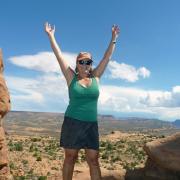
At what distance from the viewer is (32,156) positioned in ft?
92.9

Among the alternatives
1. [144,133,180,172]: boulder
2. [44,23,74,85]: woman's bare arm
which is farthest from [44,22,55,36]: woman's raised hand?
[144,133,180,172]: boulder

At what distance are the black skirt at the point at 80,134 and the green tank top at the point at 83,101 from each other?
0.41 feet

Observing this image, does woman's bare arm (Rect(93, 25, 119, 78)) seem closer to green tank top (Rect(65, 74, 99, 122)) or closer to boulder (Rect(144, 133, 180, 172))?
green tank top (Rect(65, 74, 99, 122))

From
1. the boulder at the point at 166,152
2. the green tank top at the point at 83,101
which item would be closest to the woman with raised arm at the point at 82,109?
the green tank top at the point at 83,101

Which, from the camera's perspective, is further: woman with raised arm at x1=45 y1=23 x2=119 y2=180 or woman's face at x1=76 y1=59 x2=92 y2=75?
woman's face at x1=76 y1=59 x2=92 y2=75

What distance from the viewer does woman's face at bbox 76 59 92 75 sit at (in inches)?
350

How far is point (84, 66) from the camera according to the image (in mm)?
8930

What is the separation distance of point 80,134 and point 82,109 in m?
0.52

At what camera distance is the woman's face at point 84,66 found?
8.90m

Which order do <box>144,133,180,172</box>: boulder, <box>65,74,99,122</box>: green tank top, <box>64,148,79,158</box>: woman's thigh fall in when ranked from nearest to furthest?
<box>65,74,99,122</box>: green tank top
<box>64,148,79,158</box>: woman's thigh
<box>144,133,180,172</box>: boulder

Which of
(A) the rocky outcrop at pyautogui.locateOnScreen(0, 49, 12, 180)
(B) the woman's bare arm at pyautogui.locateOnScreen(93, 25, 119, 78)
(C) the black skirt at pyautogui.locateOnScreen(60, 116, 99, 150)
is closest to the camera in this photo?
(C) the black skirt at pyautogui.locateOnScreen(60, 116, 99, 150)

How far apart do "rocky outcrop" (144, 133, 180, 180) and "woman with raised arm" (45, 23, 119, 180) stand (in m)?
3.78

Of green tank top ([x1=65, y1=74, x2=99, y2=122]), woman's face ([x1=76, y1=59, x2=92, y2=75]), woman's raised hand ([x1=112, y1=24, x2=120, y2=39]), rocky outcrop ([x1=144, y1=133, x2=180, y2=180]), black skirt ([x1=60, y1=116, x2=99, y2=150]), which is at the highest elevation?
woman's raised hand ([x1=112, y1=24, x2=120, y2=39])

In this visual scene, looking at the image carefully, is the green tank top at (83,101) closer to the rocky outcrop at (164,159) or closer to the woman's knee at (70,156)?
the woman's knee at (70,156)
